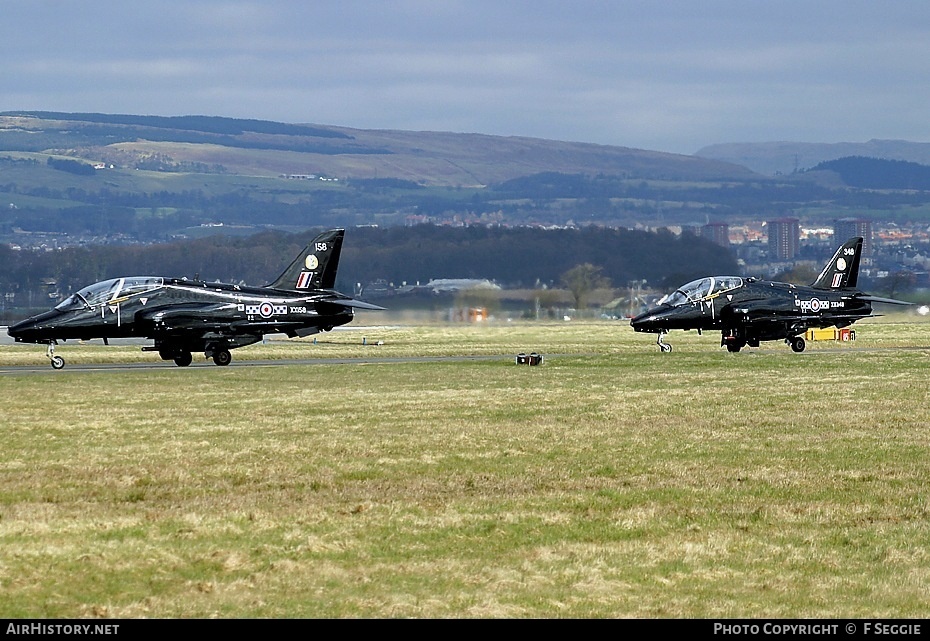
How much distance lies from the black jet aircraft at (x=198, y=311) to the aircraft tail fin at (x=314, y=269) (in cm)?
3

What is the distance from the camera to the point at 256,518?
1469 centimetres

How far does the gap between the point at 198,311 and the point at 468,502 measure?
2778 centimetres

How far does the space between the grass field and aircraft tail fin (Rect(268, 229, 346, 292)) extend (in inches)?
490

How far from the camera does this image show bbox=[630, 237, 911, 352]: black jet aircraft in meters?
47.9

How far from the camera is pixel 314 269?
147ft

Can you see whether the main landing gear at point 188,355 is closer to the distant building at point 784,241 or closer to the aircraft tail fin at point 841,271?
the aircraft tail fin at point 841,271

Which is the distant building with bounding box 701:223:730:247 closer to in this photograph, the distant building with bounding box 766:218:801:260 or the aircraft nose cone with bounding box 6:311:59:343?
the distant building with bounding box 766:218:801:260

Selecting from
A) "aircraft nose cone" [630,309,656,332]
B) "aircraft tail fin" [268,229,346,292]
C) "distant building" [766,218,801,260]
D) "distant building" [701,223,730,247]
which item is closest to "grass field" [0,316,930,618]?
"aircraft tail fin" [268,229,346,292]

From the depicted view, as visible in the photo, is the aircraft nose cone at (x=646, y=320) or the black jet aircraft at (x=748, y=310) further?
the black jet aircraft at (x=748, y=310)

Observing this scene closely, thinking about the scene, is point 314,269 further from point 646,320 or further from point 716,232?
point 716,232

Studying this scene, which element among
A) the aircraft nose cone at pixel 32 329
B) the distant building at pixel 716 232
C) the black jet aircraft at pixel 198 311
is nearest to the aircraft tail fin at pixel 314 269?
the black jet aircraft at pixel 198 311

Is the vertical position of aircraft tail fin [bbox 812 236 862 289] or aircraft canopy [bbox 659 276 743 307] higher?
aircraft tail fin [bbox 812 236 862 289]

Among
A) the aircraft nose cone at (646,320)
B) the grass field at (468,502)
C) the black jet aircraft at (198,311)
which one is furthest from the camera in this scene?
the aircraft nose cone at (646,320)

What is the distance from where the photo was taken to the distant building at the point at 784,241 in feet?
573
